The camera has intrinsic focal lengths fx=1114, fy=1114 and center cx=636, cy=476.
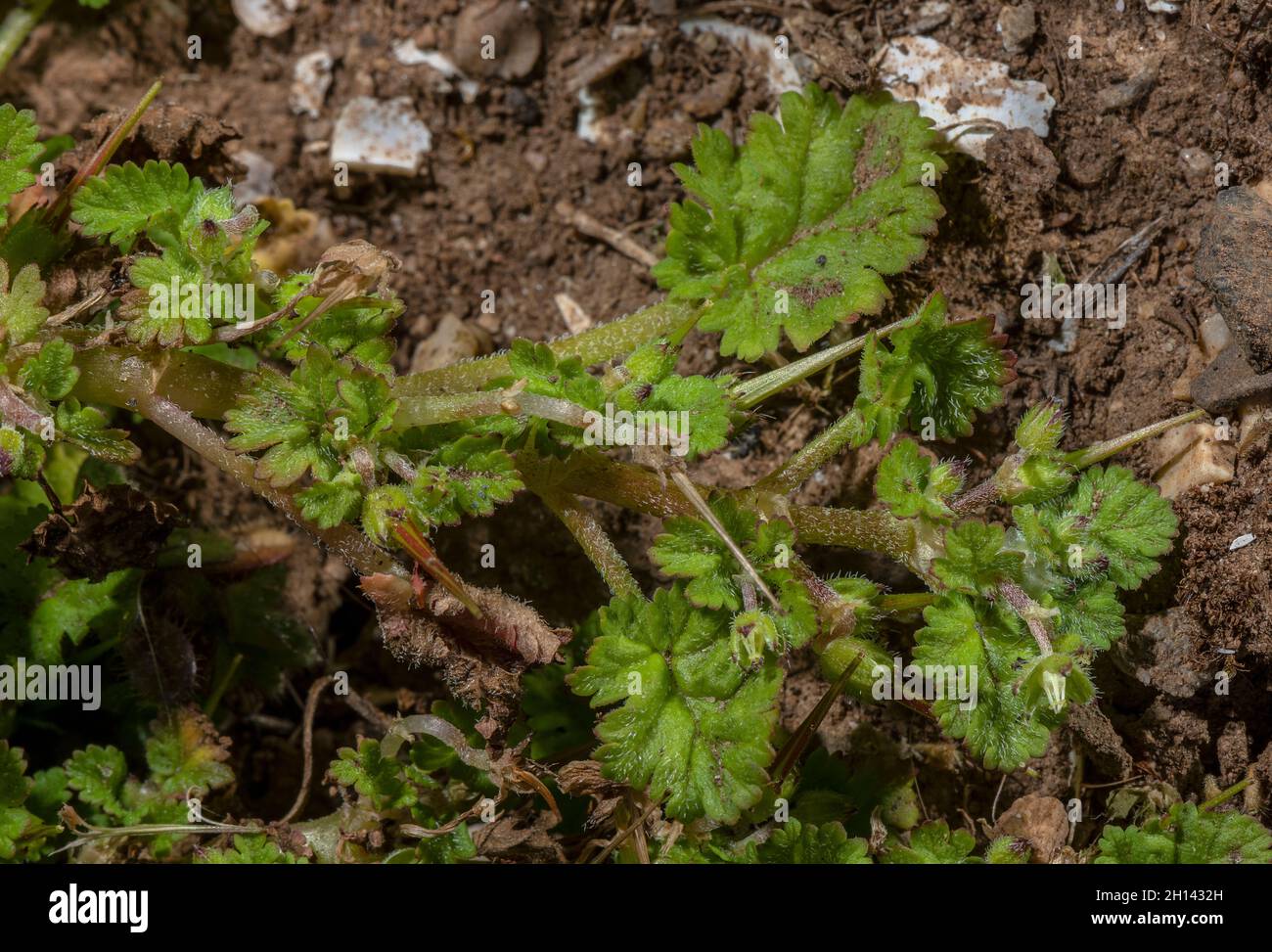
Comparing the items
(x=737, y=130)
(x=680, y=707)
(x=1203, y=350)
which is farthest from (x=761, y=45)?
(x=680, y=707)

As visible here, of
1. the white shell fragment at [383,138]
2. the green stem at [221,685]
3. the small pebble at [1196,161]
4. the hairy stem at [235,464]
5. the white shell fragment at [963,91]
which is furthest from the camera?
the white shell fragment at [383,138]

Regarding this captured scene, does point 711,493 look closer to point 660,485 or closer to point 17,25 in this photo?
point 660,485

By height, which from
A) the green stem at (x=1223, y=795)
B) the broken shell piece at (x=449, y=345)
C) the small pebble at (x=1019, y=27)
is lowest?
the green stem at (x=1223, y=795)

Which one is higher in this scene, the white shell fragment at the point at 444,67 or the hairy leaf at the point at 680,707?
the white shell fragment at the point at 444,67

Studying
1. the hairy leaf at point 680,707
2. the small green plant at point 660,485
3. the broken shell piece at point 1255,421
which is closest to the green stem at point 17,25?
the small green plant at point 660,485

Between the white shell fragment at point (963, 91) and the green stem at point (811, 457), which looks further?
the white shell fragment at point (963, 91)

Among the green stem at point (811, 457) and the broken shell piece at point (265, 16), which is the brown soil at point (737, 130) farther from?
the green stem at point (811, 457)

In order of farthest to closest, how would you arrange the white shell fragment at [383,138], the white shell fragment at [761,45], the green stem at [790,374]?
1. the white shell fragment at [383,138]
2. the white shell fragment at [761,45]
3. the green stem at [790,374]
